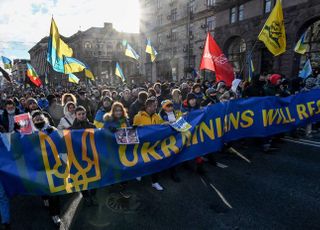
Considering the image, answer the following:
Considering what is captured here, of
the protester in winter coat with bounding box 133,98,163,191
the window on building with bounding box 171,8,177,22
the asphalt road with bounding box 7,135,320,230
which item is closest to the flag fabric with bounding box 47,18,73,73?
the protester in winter coat with bounding box 133,98,163,191

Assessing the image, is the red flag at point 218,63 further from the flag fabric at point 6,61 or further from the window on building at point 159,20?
the window on building at point 159,20

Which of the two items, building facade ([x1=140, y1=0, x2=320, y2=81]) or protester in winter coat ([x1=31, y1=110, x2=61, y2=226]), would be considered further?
building facade ([x1=140, y1=0, x2=320, y2=81])

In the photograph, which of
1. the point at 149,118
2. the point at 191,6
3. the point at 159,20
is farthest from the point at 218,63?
the point at 159,20

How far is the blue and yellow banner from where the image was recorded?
3.40 meters

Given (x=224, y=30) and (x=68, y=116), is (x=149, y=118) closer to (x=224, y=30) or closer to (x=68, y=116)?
(x=68, y=116)

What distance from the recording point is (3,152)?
3.31 meters

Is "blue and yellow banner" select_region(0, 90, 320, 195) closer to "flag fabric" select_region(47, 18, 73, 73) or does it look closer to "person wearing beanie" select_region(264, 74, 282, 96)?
"person wearing beanie" select_region(264, 74, 282, 96)

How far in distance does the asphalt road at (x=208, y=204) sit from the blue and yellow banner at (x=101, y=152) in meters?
0.50

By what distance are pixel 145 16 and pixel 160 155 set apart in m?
47.7

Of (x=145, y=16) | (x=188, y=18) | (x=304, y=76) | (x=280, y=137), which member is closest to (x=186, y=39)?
(x=188, y=18)

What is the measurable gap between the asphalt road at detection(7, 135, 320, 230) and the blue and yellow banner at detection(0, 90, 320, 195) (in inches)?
19.6

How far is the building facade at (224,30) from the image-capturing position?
19.0 metres

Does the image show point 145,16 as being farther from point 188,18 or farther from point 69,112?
point 69,112

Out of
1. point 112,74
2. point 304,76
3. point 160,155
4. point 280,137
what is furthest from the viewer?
point 112,74
